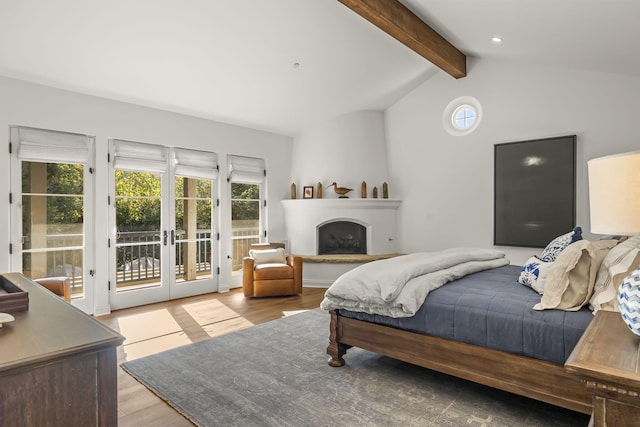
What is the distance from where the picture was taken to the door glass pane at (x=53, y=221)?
13.3ft

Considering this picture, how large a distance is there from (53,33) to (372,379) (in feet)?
13.1

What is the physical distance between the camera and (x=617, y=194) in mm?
1272

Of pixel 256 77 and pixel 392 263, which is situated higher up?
pixel 256 77

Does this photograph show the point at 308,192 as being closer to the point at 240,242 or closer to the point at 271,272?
the point at 240,242

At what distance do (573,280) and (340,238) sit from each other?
4548 mm

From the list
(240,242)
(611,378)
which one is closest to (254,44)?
(240,242)

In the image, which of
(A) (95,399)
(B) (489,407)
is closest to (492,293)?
(B) (489,407)

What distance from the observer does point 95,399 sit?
1.12m

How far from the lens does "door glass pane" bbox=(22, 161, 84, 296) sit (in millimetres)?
4059

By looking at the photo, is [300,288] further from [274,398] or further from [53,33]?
[53,33]

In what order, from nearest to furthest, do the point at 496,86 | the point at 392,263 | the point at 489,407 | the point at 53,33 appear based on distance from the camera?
1. the point at 489,407
2. the point at 392,263
3. the point at 53,33
4. the point at 496,86

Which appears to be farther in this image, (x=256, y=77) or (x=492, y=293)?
(x=256, y=77)

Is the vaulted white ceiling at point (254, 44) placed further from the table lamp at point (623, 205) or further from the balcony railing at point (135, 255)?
the table lamp at point (623, 205)

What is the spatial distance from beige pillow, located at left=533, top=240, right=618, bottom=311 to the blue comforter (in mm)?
55
